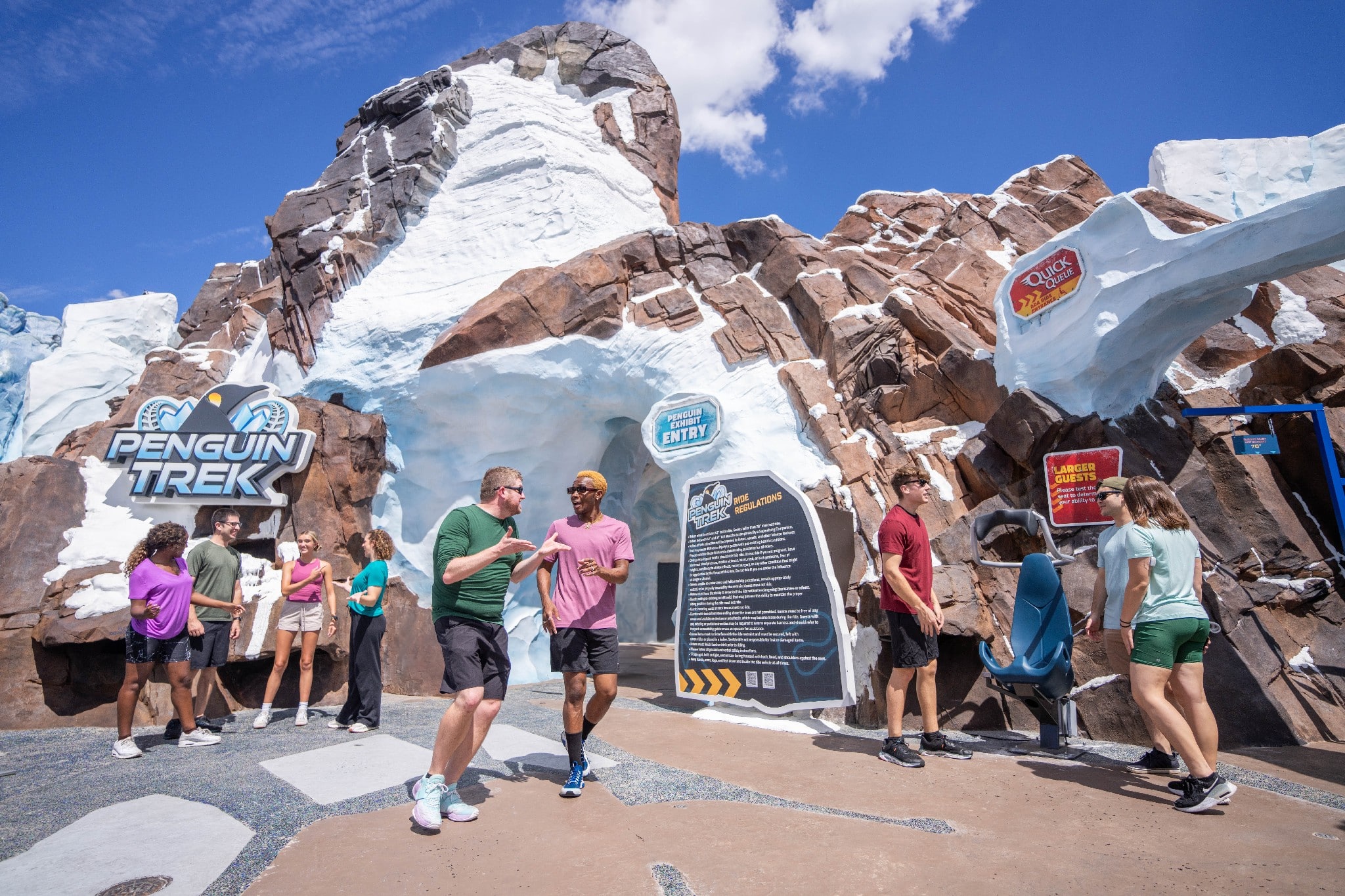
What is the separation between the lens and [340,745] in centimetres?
481

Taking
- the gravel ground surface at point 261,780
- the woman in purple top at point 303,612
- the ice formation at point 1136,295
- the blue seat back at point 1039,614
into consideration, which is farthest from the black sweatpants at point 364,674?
the ice formation at point 1136,295

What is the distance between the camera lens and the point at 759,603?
245 inches

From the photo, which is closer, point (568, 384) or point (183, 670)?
point (183, 670)

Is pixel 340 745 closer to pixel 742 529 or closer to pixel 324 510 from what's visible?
pixel 742 529

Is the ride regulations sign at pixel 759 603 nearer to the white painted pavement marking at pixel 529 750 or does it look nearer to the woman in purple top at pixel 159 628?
the white painted pavement marking at pixel 529 750

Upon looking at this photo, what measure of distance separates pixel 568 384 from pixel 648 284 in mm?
1849

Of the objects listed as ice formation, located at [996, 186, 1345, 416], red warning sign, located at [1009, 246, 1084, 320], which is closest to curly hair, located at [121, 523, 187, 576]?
ice formation, located at [996, 186, 1345, 416]

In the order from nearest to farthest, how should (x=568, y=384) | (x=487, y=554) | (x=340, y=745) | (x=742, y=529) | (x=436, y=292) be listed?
(x=487, y=554) → (x=340, y=745) → (x=742, y=529) → (x=568, y=384) → (x=436, y=292)

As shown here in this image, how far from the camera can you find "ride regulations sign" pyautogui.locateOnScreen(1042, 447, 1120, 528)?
627cm

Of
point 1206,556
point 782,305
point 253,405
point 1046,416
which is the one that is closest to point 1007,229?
point 782,305

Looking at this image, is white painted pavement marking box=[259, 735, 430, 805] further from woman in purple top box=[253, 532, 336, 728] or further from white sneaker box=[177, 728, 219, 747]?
woman in purple top box=[253, 532, 336, 728]

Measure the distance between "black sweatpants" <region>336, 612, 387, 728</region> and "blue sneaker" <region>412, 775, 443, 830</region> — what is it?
277 centimetres

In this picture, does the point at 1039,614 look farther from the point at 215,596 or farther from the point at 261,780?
the point at 215,596

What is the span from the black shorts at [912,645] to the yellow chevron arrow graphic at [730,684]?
1.94 metres
